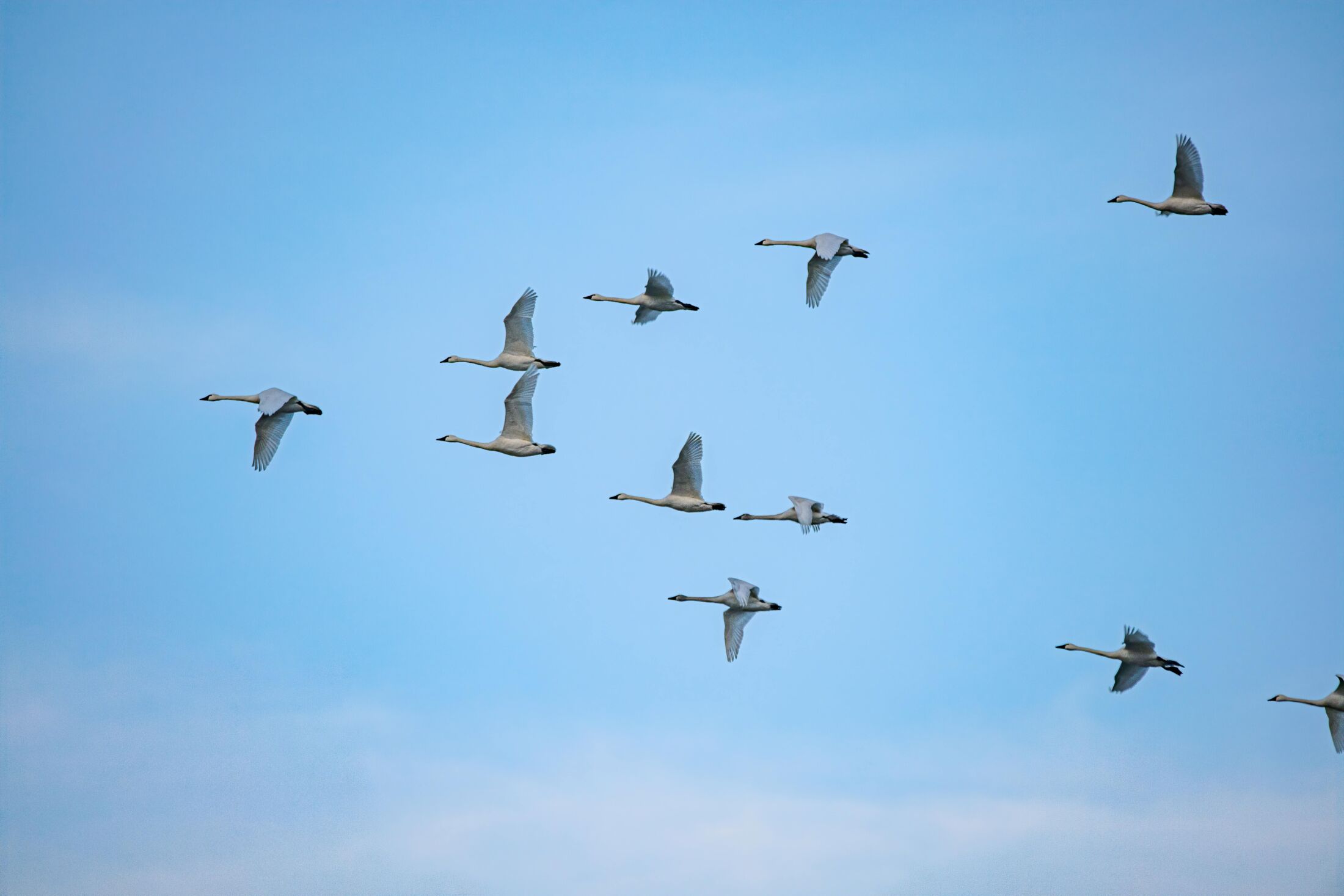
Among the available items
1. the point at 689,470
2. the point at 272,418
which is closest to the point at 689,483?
the point at 689,470

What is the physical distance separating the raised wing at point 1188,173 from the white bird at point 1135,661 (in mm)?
13005

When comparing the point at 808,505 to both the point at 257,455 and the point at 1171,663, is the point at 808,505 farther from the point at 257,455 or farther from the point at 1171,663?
the point at 257,455

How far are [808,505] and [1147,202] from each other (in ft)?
47.3

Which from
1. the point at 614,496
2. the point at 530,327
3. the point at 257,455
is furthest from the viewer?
the point at 614,496

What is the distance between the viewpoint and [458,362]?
72.9 meters

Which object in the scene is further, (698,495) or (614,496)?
(614,496)

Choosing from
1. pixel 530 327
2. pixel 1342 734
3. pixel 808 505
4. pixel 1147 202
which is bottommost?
pixel 1342 734

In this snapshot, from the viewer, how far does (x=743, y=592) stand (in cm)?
6862

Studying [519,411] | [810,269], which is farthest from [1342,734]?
[519,411]

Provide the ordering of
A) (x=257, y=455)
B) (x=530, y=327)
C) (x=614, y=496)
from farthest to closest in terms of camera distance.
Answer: (x=614, y=496) < (x=530, y=327) < (x=257, y=455)

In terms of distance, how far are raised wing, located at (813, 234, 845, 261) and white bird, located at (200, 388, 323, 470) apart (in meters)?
15.4

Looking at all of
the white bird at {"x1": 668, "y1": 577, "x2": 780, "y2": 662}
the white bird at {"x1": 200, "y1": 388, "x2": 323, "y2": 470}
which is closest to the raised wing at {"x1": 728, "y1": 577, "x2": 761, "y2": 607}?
the white bird at {"x1": 668, "y1": 577, "x2": 780, "y2": 662}

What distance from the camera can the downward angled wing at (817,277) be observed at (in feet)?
226

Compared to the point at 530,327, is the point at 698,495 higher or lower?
lower
